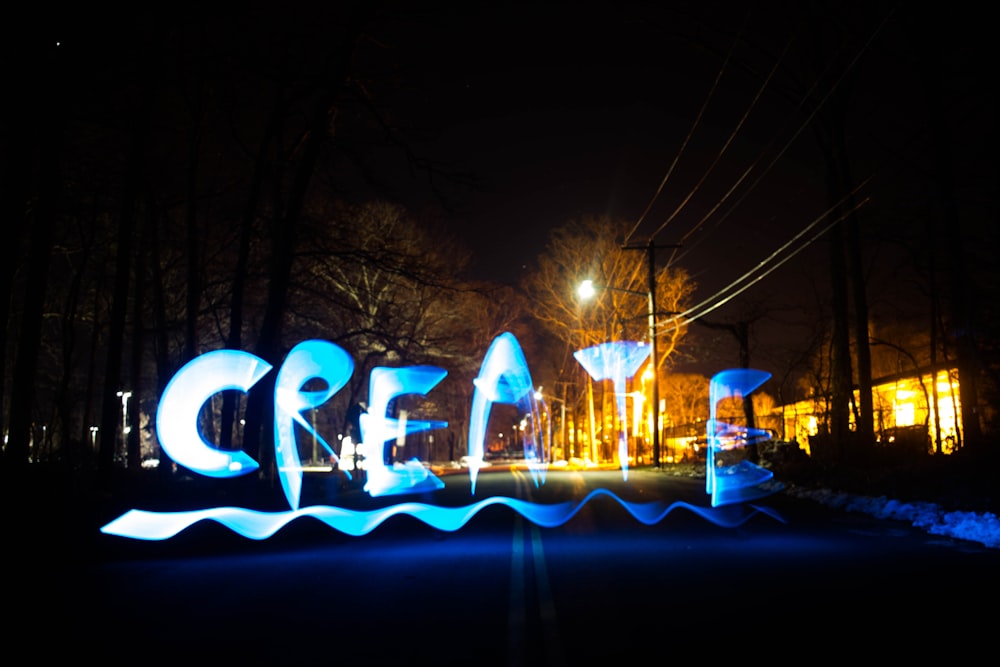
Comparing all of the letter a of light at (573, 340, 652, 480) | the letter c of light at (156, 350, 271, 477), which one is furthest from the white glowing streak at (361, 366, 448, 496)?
the letter a of light at (573, 340, 652, 480)

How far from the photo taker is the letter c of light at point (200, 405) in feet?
53.0

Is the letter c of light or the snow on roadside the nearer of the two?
the snow on roadside

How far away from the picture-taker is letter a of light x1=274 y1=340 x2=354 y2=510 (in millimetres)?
21891

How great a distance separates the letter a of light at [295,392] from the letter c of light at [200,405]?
1.12 m

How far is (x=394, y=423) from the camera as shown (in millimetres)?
42594

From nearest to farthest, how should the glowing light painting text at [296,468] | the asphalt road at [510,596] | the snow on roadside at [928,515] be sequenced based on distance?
the asphalt road at [510,596]
the snow on roadside at [928,515]
the glowing light painting text at [296,468]

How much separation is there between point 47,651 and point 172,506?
10723mm

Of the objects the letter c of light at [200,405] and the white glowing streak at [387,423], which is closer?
the letter c of light at [200,405]

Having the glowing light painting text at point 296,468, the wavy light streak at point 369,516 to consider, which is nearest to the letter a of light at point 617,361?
the glowing light painting text at point 296,468

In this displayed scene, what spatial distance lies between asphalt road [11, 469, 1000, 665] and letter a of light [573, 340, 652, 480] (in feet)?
127

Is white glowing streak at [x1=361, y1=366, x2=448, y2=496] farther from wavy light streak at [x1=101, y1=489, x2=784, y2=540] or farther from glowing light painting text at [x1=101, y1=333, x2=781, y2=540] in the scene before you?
wavy light streak at [x1=101, y1=489, x2=784, y2=540]

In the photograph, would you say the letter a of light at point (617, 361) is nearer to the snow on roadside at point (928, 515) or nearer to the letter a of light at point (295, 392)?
the letter a of light at point (295, 392)

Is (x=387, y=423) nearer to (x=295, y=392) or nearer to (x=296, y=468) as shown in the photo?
(x=295, y=392)

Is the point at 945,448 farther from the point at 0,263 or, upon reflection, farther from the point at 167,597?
the point at 0,263
